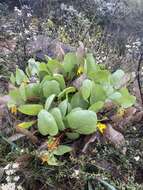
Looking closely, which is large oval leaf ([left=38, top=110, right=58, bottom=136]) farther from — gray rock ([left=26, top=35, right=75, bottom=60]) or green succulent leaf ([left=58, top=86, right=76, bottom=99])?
gray rock ([left=26, top=35, right=75, bottom=60])

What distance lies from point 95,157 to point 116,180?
207mm

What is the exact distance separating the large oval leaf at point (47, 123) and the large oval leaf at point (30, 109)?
0.49ft

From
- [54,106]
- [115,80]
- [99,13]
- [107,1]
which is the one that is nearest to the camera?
[54,106]

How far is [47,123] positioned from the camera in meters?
2.76

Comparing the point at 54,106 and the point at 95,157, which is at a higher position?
the point at 54,106

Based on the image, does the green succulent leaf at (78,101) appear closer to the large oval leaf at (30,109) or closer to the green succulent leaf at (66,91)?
the green succulent leaf at (66,91)

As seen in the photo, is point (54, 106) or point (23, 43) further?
point (23, 43)

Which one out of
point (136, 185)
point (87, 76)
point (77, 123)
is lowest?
point (136, 185)

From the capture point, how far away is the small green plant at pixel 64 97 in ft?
9.14

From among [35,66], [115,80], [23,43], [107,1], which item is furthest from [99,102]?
[107,1]

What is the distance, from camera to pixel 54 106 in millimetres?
2984

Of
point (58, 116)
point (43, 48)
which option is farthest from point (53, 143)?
point (43, 48)

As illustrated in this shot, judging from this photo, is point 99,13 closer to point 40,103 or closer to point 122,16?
point 122,16

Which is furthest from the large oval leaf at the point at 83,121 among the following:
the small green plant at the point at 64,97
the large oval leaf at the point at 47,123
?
the large oval leaf at the point at 47,123
